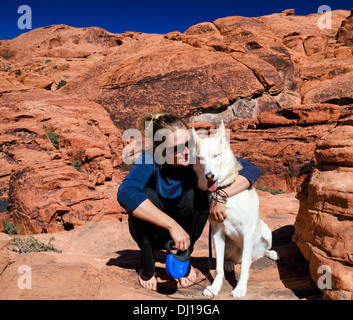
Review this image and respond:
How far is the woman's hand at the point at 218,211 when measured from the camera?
2.88 meters

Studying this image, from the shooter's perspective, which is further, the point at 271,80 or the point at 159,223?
the point at 271,80

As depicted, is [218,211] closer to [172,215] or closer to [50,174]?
[172,215]

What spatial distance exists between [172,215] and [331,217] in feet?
5.72

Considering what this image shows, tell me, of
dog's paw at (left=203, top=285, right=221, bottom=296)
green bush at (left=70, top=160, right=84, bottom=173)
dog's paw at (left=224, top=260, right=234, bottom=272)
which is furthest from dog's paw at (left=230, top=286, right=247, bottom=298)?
green bush at (left=70, top=160, right=84, bottom=173)

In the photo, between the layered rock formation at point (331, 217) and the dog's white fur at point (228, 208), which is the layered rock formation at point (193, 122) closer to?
the layered rock formation at point (331, 217)

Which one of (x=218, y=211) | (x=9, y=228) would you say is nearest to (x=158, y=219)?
(x=218, y=211)

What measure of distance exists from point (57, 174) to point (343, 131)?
6.30 metres

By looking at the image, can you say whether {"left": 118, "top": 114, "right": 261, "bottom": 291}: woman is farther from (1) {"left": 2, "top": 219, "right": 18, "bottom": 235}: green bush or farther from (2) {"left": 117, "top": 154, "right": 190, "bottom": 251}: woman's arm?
(1) {"left": 2, "top": 219, "right": 18, "bottom": 235}: green bush

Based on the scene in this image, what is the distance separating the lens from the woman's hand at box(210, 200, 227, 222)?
2.88 m

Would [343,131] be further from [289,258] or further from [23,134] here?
[23,134]

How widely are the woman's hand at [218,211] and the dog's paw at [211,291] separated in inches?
29.7

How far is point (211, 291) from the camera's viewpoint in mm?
2850

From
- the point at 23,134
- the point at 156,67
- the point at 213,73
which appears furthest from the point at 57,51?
the point at 23,134

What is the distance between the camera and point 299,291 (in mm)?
2756
